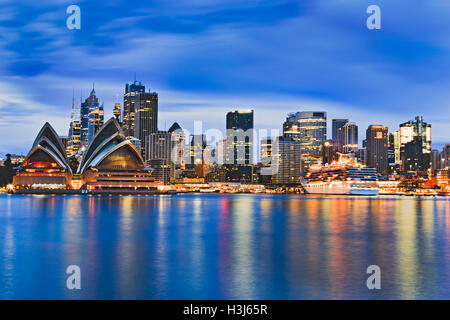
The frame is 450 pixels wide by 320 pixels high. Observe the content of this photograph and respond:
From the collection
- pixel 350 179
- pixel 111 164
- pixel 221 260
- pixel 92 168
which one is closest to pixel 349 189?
pixel 350 179

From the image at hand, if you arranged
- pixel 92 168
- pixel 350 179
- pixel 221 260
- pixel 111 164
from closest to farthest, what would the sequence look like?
1. pixel 221 260
2. pixel 92 168
3. pixel 111 164
4. pixel 350 179

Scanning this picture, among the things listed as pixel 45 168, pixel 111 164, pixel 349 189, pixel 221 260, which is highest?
pixel 111 164

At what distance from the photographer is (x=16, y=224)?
49.5 m

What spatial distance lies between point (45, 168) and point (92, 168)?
15781 millimetres

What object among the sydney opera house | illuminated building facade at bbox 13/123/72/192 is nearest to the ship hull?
the sydney opera house

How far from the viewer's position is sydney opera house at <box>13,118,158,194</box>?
137250mm

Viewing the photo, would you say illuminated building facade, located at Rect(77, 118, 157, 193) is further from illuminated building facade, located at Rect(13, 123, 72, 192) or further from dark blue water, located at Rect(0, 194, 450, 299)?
dark blue water, located at Rect(0, 194, 450, 299)

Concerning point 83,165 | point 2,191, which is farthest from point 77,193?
point 2,191

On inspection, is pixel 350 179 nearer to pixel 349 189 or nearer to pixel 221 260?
pixel 349 189

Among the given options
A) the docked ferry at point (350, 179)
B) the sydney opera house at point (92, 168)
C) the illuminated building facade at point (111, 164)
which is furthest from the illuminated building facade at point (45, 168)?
the docked ferry at point (350, 179)

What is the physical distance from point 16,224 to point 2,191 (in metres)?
133

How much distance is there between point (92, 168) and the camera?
137250mm
